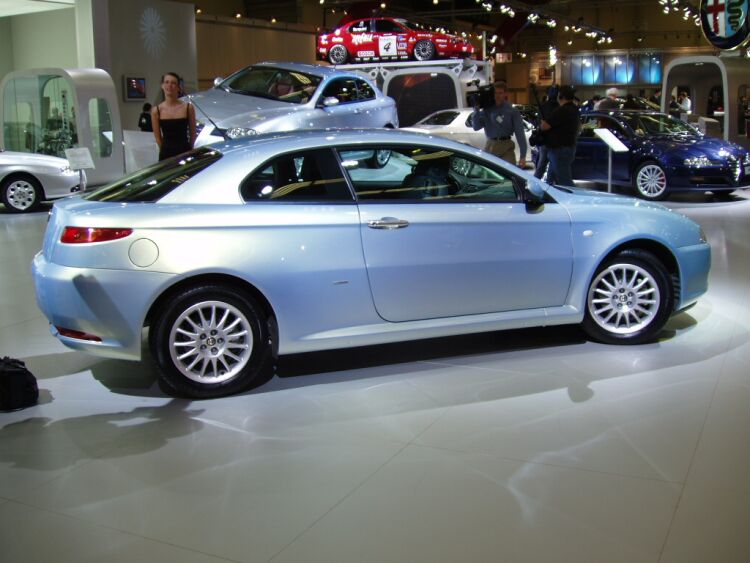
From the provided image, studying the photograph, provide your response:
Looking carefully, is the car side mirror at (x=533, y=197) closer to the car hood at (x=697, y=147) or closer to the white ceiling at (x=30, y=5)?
the car hood at (x=697, y=147)

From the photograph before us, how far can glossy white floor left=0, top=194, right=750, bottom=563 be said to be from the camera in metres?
2.91

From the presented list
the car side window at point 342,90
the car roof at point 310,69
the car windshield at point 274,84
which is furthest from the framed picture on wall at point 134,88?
the car side window at point 342,90

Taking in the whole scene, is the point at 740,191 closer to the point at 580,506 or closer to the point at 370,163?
the point at 370,163

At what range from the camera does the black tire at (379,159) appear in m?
4.87

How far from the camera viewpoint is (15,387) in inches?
169

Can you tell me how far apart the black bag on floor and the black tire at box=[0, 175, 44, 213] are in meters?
8.42

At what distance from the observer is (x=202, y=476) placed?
11.4 feet

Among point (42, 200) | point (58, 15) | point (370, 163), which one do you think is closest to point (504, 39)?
point (58, 15)

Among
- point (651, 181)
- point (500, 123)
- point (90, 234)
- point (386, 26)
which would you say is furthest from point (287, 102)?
point (386, 26)

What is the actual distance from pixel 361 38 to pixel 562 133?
11.1 m

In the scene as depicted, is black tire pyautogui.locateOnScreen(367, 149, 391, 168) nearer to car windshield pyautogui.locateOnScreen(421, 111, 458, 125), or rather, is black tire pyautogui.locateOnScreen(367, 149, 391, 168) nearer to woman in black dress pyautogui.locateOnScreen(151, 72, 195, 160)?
woman in black dress pyautogui.locateOnScreen(151, 72, 195, 160)

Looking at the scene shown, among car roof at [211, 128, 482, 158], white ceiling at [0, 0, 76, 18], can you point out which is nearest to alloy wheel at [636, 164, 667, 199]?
car roof at [211, 128, 482, 158]

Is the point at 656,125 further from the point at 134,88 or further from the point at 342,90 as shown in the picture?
the point at 134,88

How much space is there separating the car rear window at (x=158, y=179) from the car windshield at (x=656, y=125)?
9.59m
